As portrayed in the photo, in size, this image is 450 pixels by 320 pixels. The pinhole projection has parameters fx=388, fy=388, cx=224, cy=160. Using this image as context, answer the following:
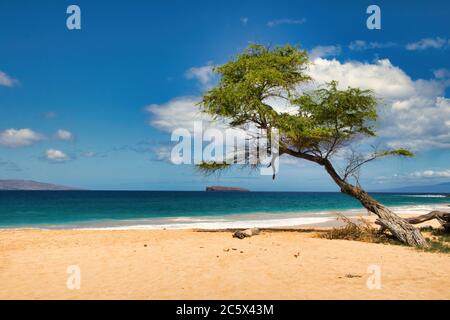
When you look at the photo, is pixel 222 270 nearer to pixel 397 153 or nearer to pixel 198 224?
pixel 397 153

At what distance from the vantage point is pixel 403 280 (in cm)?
903

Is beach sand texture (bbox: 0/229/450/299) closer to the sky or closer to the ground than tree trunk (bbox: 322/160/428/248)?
closer to the ground

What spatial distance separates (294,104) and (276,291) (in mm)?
11973

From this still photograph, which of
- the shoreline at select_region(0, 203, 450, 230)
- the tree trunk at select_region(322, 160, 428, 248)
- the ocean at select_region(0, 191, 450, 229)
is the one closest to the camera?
the tree trunk at select_region(322, 160, 428, 248)

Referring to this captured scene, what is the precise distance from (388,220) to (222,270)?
923cm

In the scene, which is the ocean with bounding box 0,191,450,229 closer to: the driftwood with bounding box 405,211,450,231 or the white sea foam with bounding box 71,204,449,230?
the white sea foam with bounding box 71,204,449,230

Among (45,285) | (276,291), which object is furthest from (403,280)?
(45,285)

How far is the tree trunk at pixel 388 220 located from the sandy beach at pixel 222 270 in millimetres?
894

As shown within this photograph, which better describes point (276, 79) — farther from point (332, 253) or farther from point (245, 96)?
point (332, 253)

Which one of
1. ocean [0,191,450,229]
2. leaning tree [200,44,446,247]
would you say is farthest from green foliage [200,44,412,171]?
ocean [0,191,450,229]

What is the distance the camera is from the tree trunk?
14.7 metres

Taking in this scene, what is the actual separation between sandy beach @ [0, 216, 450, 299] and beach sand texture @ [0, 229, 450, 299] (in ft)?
0.07

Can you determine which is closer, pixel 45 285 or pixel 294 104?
pixel 45 285

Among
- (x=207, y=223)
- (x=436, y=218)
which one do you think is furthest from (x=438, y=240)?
(x=207, y=223)
